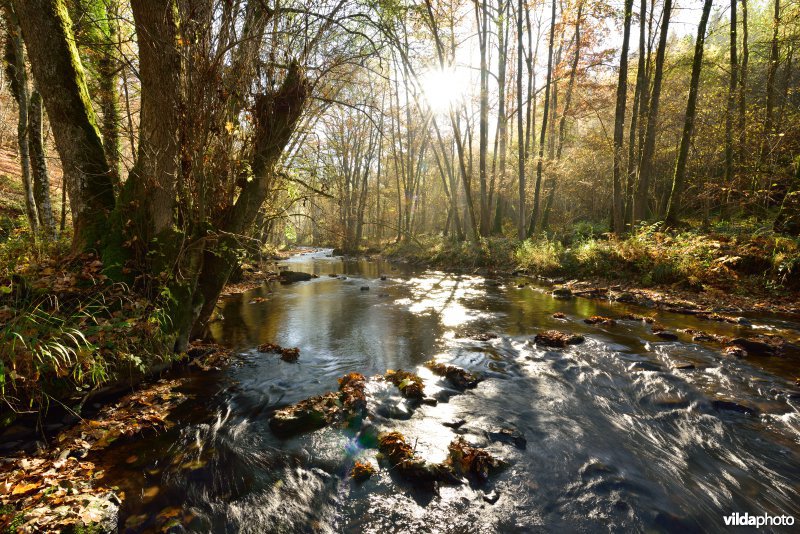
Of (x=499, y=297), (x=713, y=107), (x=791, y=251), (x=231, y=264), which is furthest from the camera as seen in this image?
(x=713, y=107)

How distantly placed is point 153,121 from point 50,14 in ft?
6.68

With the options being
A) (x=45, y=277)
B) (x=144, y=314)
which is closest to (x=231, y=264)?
(x=144, y=314)

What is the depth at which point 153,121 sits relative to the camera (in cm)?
470

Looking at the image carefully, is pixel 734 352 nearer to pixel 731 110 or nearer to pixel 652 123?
pixel 652 123

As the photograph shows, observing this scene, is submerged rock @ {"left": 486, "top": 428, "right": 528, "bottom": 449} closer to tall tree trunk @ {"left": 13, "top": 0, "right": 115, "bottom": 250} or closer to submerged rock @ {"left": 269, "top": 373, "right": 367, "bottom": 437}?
submerged rock @ {"left": 269, "top": 373, "right": 367, "bottom": 437}

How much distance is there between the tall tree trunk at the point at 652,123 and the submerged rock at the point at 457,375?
1224 centimetres

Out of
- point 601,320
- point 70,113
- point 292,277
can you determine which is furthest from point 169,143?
point 292,277

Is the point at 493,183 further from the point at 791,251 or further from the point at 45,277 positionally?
the point at 45,277

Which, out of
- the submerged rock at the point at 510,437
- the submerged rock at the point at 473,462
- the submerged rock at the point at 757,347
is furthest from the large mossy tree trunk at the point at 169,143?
the submerged rock at the point at 757,347

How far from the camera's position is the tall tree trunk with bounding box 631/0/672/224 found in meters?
12.7

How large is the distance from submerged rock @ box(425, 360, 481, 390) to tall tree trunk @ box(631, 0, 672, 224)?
12238mm

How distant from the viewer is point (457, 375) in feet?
17.3

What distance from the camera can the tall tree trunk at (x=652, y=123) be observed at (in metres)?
12.7

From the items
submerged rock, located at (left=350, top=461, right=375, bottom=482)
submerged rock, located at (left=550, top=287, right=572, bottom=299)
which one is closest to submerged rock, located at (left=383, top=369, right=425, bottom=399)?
submerged rock, located at (left=350, top=461, right=375, bottom=482)
